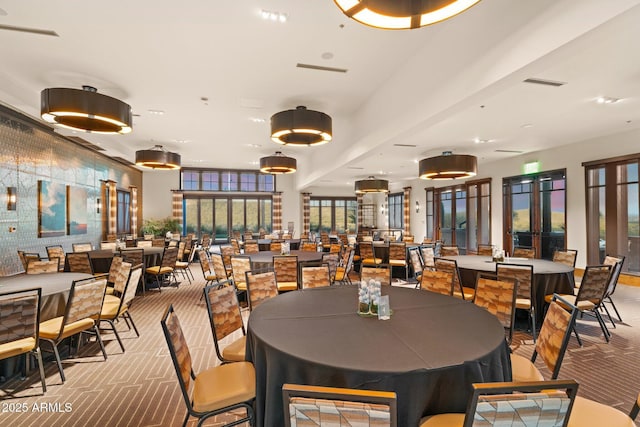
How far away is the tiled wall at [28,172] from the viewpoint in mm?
5973

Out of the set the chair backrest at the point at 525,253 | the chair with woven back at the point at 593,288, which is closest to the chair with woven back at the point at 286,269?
the chair with woven back at the point at 593,288

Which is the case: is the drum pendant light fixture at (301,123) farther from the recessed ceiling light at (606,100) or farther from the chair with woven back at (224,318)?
the recessed ceiling light at (606,100)

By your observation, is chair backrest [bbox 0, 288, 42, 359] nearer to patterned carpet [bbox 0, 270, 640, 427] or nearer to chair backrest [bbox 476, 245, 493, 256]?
patterned carpet [bbox 0, 270, 640, 427]

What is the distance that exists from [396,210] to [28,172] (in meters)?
14.4

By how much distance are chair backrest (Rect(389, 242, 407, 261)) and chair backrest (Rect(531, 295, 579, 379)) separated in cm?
538

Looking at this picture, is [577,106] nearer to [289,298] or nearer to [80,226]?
[289,298]

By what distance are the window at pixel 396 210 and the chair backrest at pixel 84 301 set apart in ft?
46.5

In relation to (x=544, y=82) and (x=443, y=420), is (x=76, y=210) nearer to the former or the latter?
(x=443, y=420)

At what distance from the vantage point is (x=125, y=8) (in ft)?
10.4

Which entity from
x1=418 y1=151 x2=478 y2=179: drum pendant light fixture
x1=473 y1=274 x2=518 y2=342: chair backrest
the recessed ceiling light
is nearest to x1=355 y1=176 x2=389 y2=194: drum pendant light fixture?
x1=418 y1=151 x2=478 y2=179: drum pendant light fixture

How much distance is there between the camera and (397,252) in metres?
7.70

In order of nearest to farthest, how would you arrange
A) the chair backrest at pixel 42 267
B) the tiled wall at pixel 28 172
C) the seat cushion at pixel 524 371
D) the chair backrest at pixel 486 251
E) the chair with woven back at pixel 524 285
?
the seat cushion at pixel 524 371
the chair with woven back at pixel 524 285
the chair backrest at pixel 42 267
the tiled wall at pixel 28 172
the chair backrest at pixel 486 251

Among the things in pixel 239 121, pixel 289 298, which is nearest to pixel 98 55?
pixel 239 121

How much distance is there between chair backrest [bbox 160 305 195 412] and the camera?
178 centimetres
